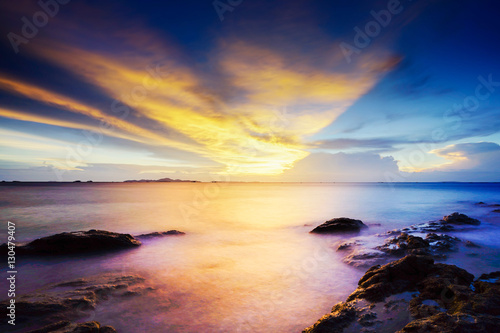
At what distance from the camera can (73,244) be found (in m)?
12.8

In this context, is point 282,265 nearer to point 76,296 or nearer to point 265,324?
point 265,324

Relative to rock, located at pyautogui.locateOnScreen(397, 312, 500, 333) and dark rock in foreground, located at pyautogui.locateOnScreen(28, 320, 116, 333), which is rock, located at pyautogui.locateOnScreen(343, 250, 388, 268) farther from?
dark rock in foreground, located at pyautogui.locateOnScreen(28, 320, 116, 333)

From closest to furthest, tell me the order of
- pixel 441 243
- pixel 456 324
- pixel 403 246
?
pixel 456 324, pixel 403 246, pixel 441 243

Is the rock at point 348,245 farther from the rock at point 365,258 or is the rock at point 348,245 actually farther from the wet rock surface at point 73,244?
the wet rock surface at point 73,244

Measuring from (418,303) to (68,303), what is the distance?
9.53m

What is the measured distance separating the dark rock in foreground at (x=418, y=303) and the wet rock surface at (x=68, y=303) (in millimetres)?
5860

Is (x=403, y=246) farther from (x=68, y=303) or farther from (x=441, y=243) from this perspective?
(x=68, y=303)

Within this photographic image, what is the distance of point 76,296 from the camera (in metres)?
7.00

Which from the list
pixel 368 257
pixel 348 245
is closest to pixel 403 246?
pixel 368 257

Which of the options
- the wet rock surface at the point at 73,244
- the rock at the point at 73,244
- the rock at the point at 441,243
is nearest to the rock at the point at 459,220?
the rock at the point at 441,243

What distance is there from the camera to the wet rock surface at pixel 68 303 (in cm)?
526

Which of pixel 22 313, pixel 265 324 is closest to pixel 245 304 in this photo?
pixel 265 324

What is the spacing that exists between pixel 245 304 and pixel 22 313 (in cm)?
621

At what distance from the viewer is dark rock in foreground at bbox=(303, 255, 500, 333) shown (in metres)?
4.25
